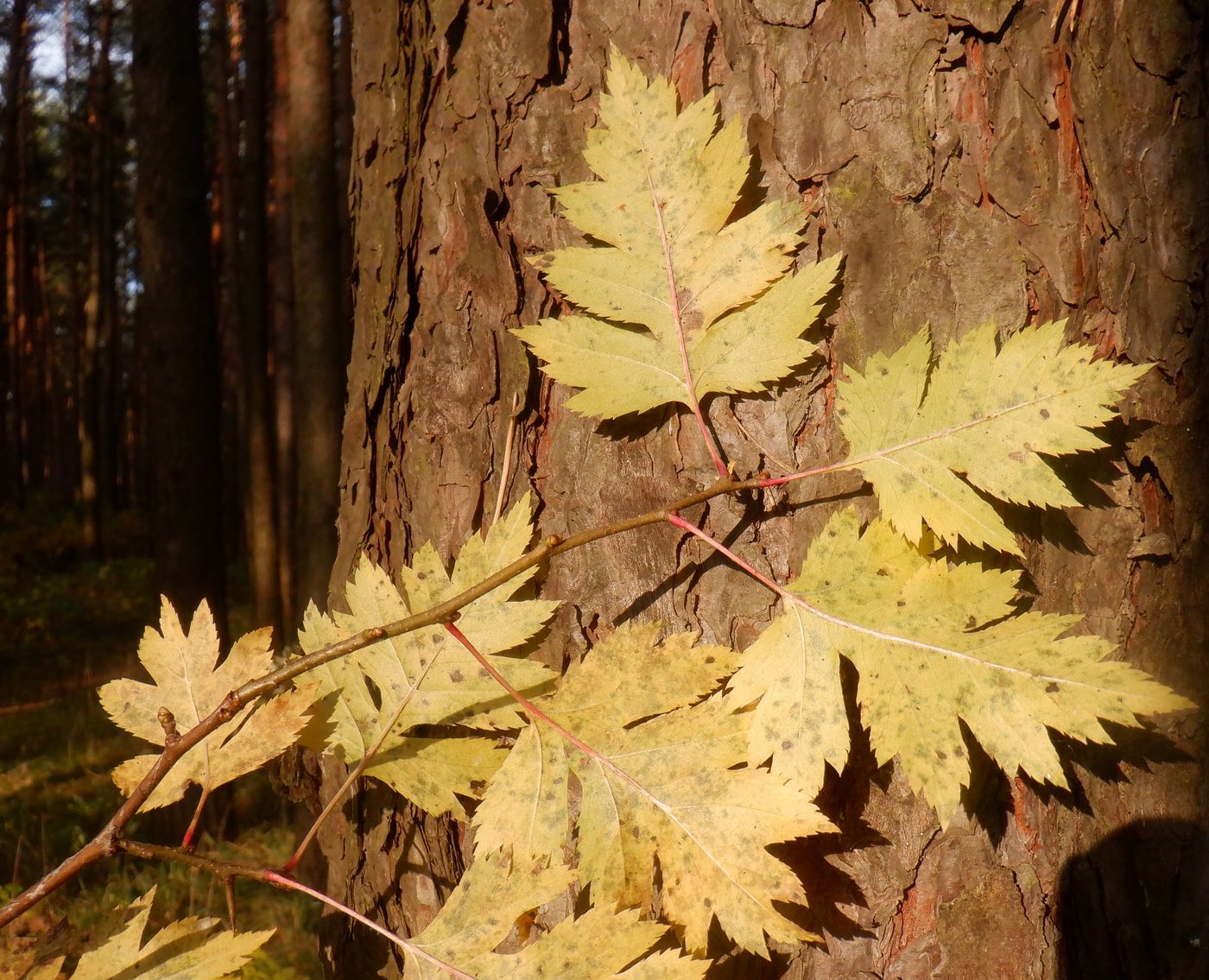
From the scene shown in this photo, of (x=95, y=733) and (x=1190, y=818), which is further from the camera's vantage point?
(x=95, y=733)

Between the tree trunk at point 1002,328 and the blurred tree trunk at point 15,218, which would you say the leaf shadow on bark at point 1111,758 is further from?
the blurred tree trunk at point 15,218

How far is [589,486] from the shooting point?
44.5 inches

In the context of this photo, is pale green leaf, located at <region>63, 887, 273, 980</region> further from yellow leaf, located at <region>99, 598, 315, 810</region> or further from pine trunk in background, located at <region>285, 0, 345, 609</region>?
pine trunk in background, located at <region>285, 0, 345, 609</region>

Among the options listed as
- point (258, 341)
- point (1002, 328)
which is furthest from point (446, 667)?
point (258, 341)

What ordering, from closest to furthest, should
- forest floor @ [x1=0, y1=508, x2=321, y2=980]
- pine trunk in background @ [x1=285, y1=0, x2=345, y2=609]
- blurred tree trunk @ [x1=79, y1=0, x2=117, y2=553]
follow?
forest floor @ [x1=0, y1=508, x2=321, y2=980] < pine trunk in background @ [x1=285, y1=0, x2=345, y2=609] < blurred tree trunk @ [x1=79, y1=0, x2=117, y2=553]

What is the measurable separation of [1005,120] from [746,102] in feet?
0.98

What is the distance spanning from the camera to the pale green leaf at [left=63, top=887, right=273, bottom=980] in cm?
90

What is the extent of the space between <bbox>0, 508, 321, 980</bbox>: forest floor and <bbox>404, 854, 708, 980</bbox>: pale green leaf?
42 centimetres

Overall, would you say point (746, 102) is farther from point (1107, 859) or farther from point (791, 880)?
point (1107, 859)

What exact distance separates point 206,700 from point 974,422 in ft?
2.96

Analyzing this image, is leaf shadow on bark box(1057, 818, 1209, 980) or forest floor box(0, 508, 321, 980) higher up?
leaf shadow on bark box(1057, 818, 1209, 980)

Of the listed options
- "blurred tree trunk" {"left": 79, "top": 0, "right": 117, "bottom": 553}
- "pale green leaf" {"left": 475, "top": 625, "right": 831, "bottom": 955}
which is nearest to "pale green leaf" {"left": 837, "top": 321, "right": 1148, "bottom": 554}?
"pale green leaf" {"left": 475, "top": 625, "right": 831, "bottom": 955}

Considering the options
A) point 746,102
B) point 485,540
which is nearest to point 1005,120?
point 746,102

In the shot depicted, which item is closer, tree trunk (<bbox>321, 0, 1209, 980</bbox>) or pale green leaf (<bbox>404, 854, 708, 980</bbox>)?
pale green leaf (<bbox>404, 854, 708, 980</bbox>)
